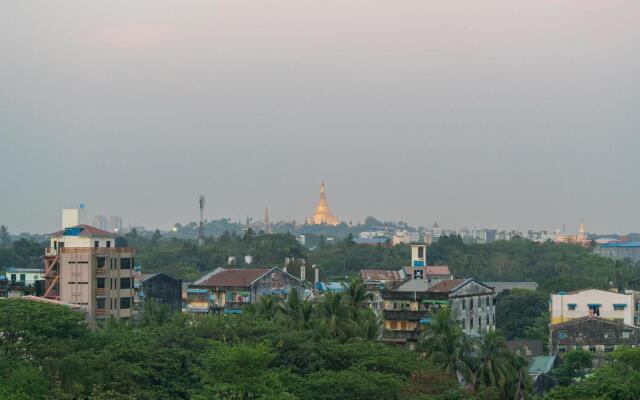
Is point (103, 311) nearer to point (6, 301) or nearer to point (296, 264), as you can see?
point (6, 301)

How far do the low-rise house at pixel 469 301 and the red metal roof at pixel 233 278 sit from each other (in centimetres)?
1523

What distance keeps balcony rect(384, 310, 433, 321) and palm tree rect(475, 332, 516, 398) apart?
Answer: 14.6m

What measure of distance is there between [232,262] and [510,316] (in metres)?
35.0

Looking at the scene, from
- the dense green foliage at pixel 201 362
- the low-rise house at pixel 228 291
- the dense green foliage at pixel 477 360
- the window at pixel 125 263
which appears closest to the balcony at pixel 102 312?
the window at pixel 125 263

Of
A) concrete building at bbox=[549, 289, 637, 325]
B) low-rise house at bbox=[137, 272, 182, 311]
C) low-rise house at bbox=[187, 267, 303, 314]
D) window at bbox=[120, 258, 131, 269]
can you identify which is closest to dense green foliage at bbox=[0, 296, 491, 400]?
window at bbox=[120, 258, 131, 269]

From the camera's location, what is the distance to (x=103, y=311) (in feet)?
193

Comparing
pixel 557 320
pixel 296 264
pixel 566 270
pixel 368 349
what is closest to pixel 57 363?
pixel 368 349

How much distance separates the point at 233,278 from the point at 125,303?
1517 centimetres

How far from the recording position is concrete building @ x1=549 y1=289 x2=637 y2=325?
70562mm

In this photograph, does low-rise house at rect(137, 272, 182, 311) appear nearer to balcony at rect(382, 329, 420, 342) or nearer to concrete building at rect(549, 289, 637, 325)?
balcony at rect(382, 329, 420, 342)

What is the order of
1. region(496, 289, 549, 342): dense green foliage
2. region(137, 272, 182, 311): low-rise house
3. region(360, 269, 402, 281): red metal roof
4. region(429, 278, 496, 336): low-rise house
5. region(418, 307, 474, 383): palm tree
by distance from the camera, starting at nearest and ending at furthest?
region(418, 307, 474, 383): palm tree, region(429, 278, 496, 336): low-rise house, region(137, 272, 182, 311): low-rise house, region(496, 289, 549, 342): dense green foliage, region(360, 269, 402, 281): red metal roof

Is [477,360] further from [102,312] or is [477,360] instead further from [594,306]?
[594,306]

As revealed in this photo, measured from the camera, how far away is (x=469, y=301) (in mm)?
62844

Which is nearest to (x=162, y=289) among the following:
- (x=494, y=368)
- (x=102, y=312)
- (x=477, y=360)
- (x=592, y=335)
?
(x=102, y=312)
